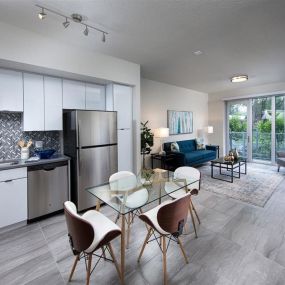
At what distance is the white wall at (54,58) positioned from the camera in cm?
Answer: 231

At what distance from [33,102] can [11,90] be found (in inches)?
11.9

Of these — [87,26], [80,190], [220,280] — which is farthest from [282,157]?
[87,26]

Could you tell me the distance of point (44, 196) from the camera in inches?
106

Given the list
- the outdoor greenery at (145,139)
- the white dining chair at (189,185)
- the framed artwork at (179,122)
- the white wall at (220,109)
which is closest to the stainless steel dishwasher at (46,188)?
the white dining chair at (189,185)

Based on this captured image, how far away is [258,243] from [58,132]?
11.3 feet

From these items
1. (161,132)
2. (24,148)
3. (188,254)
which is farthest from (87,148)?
(161,132)

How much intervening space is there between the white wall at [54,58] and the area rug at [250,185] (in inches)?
113

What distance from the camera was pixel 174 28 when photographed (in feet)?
7.87

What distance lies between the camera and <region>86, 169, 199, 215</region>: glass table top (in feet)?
6.16

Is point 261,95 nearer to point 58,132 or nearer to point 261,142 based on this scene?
point 261,142

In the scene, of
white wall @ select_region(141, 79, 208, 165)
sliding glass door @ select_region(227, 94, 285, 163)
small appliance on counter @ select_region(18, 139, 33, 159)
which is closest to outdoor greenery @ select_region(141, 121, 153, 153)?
white wall @ select_region(141, 79, 208, 165)

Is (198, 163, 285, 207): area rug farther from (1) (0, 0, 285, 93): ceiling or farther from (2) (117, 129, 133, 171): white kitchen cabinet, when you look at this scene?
(1) (0, 0, 285, 93): ceiling

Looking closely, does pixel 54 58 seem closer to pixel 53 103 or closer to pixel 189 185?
pixel 53 103

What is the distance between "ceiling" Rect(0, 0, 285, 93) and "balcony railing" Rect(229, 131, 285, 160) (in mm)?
2973
